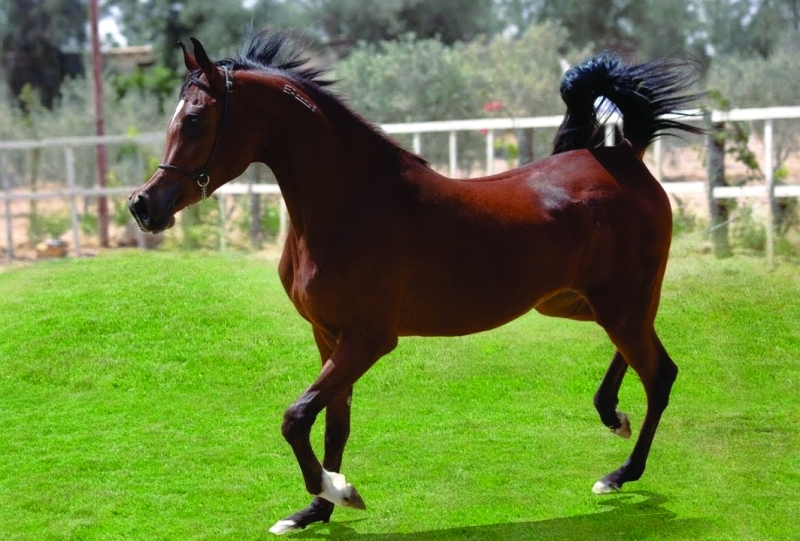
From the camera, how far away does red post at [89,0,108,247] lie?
16766 millimetres

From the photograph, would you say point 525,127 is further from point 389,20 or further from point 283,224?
point 389,20

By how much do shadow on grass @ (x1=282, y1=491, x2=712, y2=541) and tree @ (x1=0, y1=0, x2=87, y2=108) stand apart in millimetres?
28626

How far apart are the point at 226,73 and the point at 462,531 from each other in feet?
7.77

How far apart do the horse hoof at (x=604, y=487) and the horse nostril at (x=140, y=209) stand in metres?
2.66

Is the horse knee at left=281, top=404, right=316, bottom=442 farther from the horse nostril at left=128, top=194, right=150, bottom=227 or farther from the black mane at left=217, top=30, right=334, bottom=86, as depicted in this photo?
the black mane at left=217, top=30, right=334, bottom=86

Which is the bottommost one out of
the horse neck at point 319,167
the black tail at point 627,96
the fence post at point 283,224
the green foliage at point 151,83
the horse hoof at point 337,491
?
the horse hoof at point 337,491

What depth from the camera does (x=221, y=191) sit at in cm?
1474

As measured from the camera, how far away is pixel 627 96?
634cm

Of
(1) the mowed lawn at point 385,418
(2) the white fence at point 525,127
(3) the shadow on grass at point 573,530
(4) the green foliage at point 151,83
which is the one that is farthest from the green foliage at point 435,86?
(3) the shadow on grass at point 573,530

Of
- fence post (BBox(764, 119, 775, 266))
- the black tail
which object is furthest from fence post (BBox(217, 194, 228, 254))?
the black tail

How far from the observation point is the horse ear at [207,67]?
4812 millimetres

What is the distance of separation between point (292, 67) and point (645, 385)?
245 centimetres

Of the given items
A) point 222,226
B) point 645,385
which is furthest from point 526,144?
point 645,385

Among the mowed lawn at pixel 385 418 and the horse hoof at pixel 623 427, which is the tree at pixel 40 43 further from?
the horse hoof at pixel 623 427
